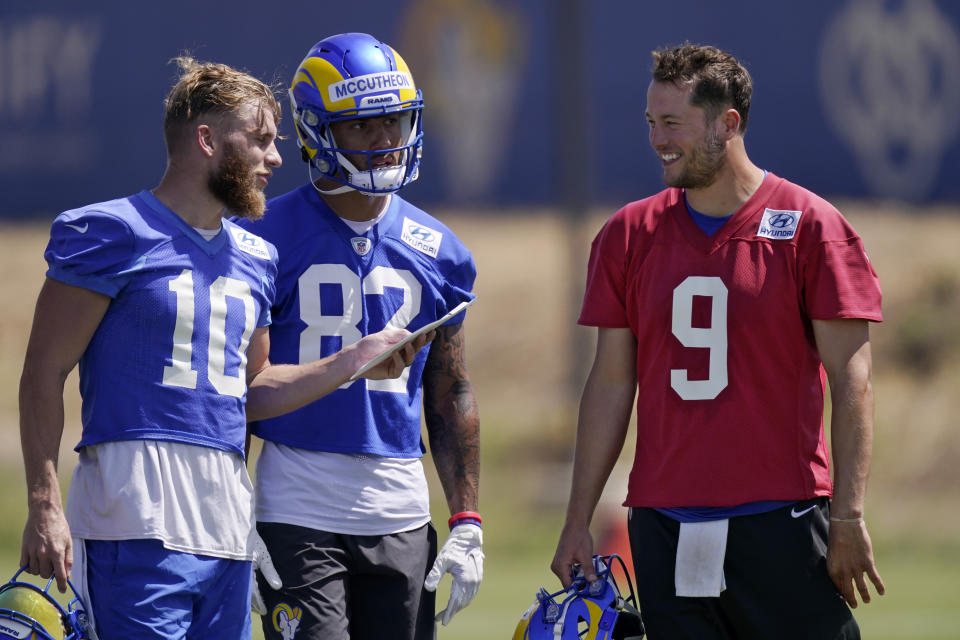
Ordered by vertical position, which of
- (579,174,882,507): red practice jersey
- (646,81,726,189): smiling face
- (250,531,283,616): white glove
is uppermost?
(646,81,726,189): smiling face

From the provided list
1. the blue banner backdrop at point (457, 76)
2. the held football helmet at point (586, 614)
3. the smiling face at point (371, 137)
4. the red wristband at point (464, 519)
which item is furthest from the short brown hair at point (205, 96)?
the blue banner backdrop at point (457, 76)

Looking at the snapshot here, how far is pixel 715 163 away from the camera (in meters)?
4.16

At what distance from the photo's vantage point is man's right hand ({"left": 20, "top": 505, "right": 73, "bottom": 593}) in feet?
11.4

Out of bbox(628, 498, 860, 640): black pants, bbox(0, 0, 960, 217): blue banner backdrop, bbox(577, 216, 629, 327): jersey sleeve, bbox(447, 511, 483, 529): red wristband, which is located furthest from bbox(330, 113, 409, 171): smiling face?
bbox(0, 0, 960, 217): blue banner backdrop

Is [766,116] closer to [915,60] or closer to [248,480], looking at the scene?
[915,60]

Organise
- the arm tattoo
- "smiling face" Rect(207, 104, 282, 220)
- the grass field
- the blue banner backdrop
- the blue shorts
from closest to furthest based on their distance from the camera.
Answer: the blue shorts, "smiling face" Rect(207, 104, 282, 220), the arm tattoo, the grass field, the blue banner backdrop

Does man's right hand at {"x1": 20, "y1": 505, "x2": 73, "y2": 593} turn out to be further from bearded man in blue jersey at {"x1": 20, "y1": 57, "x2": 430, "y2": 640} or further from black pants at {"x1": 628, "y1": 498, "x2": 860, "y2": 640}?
black pants at {"x1": 628, "y1": 498, "x2": 860, "y2": 640}

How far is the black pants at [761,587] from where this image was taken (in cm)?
401

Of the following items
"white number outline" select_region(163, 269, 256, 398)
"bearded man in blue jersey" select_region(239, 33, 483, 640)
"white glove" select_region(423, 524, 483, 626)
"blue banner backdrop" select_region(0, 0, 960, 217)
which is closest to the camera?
"white number outline" select_region(163, 269, 256, 398)

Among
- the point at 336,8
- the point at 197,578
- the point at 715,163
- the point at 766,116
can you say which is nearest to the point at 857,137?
the point at 766,116

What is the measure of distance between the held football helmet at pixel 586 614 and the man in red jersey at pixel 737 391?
0.19 ft

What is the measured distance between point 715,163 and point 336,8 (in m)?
14.5

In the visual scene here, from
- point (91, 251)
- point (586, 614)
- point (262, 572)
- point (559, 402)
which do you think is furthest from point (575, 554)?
point (559, 402)

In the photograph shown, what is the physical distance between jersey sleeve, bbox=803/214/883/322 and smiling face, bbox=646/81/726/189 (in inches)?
14.9
